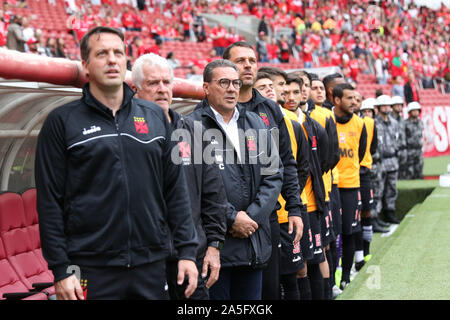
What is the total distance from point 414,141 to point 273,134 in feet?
35.2

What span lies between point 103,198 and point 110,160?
0.52ft

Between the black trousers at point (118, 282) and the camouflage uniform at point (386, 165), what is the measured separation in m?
8.58

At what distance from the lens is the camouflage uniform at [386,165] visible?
1119 centimetres

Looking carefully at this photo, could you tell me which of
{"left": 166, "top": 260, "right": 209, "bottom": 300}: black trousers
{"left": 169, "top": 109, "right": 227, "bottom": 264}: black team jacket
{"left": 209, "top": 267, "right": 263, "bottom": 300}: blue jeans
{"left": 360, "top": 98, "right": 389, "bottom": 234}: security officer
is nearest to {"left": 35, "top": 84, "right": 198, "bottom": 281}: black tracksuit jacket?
{"left": 166, "top": 260, "right": 209, "bottom": 300}: black trousers

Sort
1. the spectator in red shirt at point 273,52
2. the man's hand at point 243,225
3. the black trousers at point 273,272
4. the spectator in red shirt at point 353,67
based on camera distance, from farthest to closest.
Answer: the spectator in red shirt at point 353,67 → the spectator in red shirt at point 273,52 → the black trousers at point 273,272 → the man's hand at point 243,225

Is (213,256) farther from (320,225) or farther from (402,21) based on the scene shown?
(402,21)

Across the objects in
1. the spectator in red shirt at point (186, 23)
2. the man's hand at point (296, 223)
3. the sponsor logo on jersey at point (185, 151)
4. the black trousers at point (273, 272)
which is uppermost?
the spectator in red shirt at point (186, 23)

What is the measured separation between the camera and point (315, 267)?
5.90m

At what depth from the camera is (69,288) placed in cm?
273

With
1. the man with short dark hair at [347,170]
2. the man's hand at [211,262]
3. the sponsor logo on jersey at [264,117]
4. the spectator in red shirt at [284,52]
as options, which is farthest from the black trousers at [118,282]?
the spectator in red shirt at [284,52]

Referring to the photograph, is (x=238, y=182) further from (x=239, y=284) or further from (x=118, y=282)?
(x=118, y=282)

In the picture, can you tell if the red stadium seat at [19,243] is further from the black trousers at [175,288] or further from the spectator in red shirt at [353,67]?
the spectator in red shirt at [353,67]

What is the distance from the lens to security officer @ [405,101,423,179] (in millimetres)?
14547

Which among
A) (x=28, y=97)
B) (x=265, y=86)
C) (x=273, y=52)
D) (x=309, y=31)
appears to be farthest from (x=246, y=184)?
(x=309, y=31)
